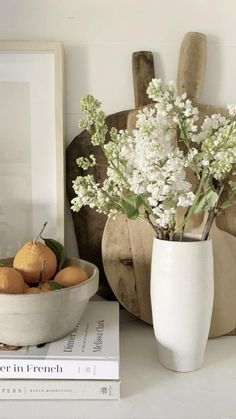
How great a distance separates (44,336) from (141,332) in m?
0.27

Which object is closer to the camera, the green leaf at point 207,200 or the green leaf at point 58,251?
the green leaf at point 207,200

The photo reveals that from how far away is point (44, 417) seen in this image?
2.06ft

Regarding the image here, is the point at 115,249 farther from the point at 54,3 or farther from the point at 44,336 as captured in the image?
the point at 54,3

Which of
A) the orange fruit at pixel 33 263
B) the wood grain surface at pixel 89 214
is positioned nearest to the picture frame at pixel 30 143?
the wood grain surface at pixel 89 214

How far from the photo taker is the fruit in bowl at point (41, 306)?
0.66m

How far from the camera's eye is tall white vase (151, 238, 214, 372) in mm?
719

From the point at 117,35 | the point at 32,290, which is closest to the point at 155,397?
the point at 32,290

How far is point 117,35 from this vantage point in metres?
0.93

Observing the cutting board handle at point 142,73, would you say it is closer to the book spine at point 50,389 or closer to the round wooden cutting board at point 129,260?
the round wooden cutting board at point 129,260

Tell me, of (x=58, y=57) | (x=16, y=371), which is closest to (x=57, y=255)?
(x=16, y=371)

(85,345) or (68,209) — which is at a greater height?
(68,209)

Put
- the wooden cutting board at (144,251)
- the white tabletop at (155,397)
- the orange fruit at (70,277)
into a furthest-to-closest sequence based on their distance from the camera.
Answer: the wooden cutting board at (144,251) → the orange fruit at (70,277) → the white tabletop at (155,397)

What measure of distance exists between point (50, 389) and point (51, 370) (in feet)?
0.09

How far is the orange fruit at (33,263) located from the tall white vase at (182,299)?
184mm
